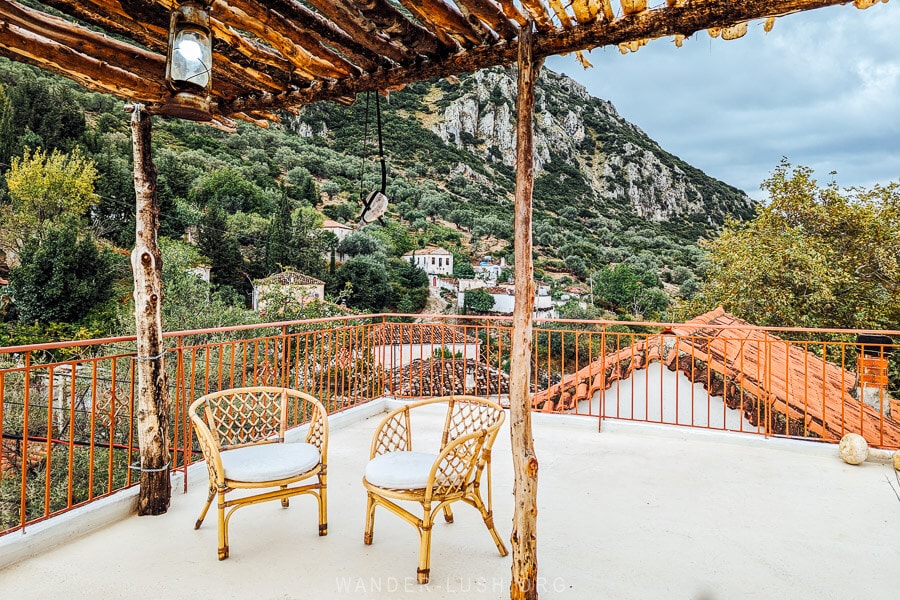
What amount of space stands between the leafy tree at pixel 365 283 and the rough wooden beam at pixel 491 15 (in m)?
29.4

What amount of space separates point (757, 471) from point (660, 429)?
3.05ft

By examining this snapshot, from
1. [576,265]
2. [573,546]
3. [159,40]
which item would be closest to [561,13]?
[159,40]

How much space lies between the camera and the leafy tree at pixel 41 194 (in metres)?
23.1

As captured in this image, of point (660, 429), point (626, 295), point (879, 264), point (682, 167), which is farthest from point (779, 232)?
point (682, 167)

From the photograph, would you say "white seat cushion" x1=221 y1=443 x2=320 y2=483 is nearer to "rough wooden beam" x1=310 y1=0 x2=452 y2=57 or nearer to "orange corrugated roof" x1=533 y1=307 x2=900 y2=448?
"rough wooden beam" x1=310 y1=0 x2=452 y2=57

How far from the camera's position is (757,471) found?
11.1ft

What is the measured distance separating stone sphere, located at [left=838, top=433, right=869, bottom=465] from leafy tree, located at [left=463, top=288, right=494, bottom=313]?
99.9ft

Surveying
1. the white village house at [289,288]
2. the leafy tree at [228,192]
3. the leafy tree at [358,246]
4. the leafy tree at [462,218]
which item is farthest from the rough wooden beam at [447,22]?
the leafy tree at [462,218]

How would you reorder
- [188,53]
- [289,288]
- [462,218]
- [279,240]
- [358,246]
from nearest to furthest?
[188,53], [289,288], [279,240], [358,246], [462,218]

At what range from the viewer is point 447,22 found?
1.92 metres

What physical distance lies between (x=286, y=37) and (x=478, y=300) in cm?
3215

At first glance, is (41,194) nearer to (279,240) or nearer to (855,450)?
(279,240)

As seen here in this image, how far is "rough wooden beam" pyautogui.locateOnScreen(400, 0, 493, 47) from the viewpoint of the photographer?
1.79 m

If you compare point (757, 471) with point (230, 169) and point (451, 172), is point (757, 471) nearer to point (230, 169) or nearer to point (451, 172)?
point (230, 169)
